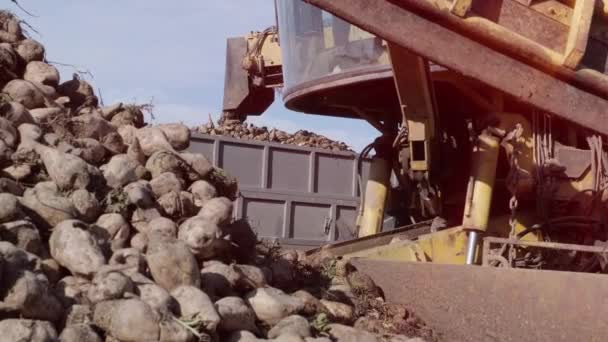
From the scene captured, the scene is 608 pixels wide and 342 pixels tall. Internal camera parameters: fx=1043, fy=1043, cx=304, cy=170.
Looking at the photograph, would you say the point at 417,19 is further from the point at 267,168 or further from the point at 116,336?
the point at 267,168

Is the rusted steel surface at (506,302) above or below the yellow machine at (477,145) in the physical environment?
below

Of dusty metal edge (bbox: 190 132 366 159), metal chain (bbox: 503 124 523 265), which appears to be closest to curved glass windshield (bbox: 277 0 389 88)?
metal chain (bbox: 503 124 523 265)

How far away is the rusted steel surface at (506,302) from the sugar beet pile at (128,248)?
157 mm

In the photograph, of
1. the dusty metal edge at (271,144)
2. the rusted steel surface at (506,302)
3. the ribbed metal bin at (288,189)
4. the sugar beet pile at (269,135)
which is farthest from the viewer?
the sugar beet pile at (269,135)

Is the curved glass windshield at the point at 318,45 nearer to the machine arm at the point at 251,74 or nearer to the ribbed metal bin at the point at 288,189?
the ribbed metal bin at the point at 288,189

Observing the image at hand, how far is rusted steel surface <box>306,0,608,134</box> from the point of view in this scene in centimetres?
398

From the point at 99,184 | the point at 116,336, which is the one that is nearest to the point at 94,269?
the point at 116,336

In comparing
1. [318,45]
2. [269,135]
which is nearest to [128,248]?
[318,45]

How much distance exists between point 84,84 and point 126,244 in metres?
1.62

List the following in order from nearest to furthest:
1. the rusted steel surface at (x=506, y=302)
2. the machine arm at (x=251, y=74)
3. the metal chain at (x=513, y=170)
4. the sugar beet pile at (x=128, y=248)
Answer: the sugar beet pile at (x=128, y=248) < the rusted steel surface at (x=506, y=302) < the metal chain at (x=513, y=170) < the machine arm at (x=251, y=74)

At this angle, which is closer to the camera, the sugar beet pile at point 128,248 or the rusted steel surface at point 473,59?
the sugar beet pile at point 128,248

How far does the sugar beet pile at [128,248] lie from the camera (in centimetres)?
383

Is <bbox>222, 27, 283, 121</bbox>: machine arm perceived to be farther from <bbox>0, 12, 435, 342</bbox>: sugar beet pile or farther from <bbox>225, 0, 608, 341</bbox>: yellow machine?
<bbox>0, 12, 435, 342</bbox>: sugar beet pile

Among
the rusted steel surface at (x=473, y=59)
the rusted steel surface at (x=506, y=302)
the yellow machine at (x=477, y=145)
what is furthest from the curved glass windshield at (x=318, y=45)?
the rusted steel surface at (x=473, y=59)
